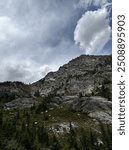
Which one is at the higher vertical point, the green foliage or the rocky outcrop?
the rocky outcrop

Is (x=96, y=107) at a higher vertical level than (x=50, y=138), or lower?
higher

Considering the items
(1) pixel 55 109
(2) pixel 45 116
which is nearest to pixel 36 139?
(2) pixel 45 116

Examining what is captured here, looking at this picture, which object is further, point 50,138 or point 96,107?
point 96,107

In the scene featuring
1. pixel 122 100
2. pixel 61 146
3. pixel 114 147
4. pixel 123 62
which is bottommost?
pixel 61 146

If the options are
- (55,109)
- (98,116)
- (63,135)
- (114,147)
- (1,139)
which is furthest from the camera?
(55,109)

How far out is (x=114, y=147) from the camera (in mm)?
22672

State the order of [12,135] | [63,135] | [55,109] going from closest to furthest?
[12,135], [63,135], [55,109]

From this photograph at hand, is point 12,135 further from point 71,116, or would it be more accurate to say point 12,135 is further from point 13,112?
point 13,112

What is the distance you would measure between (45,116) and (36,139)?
43039 mm

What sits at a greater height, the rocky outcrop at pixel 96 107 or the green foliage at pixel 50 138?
the rocky outcrop at pixel 96 107

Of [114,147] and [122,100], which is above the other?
[122,100]

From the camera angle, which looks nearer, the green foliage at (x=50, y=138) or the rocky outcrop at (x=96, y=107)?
the green foliage at (x=50, y=138)

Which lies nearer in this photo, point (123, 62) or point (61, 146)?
point (123, 62)

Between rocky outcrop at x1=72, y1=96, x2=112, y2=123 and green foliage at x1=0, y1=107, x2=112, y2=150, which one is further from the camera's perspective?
rocky outcrop at x1=72, y1=96, x2=112, y2=123
